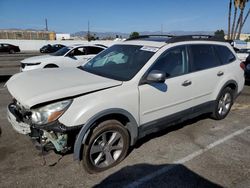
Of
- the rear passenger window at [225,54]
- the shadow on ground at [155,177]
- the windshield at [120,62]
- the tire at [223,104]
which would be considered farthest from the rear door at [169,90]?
the rear passenger window at [225,54]

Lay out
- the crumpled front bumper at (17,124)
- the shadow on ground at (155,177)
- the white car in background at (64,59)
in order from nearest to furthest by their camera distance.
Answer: the shadow on ground at (155,177)
the crumpled front bumper at (17,124)
the white car in background at (64,59)

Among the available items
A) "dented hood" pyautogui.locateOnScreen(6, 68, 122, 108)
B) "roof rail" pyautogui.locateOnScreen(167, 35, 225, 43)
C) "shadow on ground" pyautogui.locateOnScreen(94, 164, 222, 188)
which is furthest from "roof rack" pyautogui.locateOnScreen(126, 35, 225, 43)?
"shadow on ground" pyautogui.locateOnScreen(94, 164, 222, 188)

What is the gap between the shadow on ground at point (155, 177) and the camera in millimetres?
3119

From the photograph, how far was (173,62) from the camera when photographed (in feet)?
13.2

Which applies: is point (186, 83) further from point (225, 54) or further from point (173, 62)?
point (225, 54)

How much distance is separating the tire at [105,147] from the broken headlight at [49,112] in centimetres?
50

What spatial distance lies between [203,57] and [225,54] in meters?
0.87

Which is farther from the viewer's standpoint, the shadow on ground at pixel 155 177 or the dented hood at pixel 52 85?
the shadow on ground at pixel 155 177

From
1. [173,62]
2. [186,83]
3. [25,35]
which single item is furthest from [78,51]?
[25,35]

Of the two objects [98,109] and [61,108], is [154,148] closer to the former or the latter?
[98,109]

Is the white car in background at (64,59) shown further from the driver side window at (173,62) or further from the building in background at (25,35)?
the building in background at (25,35)

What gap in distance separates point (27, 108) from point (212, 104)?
11.3ft

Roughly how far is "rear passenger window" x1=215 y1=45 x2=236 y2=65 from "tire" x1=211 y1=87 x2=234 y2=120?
0.59 metres

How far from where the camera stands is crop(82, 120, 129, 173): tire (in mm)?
3166
